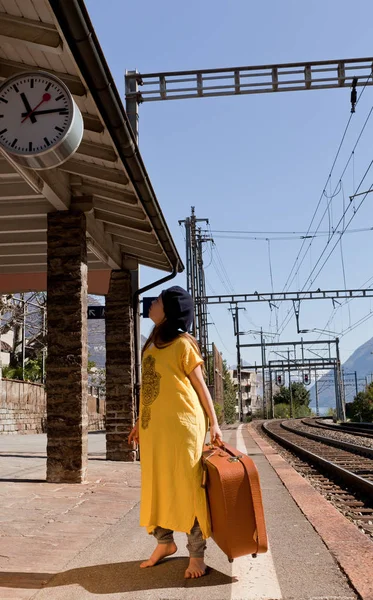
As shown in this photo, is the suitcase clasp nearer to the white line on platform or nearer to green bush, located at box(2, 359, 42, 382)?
the white line on platform

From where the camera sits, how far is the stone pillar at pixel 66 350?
7641mm

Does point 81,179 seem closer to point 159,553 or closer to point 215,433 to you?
point 215,433

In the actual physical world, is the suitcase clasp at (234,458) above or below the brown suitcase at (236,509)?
above

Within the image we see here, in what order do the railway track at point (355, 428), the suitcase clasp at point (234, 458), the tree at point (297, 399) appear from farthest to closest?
the tree at point (297, 399)
the railway track at point (355, 428)
the suitcase clasp at point (234, 458)

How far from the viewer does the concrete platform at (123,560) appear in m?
3.20

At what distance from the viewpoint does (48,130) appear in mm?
5250

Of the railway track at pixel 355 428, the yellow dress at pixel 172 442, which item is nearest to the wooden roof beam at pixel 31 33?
the yellow dress at pixel 172 442

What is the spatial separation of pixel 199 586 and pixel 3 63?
4.25 meters

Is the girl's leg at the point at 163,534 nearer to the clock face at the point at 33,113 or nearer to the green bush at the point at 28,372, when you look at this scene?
the clock face at the point at 33,113

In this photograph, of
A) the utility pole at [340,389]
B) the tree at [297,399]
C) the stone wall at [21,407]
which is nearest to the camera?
the stone wall at [21,407]

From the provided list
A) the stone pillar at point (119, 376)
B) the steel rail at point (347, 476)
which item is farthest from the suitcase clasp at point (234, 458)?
the stone pillar at point (119, 376)

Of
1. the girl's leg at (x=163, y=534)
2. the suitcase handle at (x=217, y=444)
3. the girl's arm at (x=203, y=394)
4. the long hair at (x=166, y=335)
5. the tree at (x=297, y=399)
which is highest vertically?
the tree at (x=297, y=399)

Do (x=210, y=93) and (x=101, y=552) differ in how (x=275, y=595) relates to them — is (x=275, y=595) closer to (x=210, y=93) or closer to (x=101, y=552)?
(x=101, y=552)

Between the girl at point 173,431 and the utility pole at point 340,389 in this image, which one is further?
the utility pole at point 340,389
